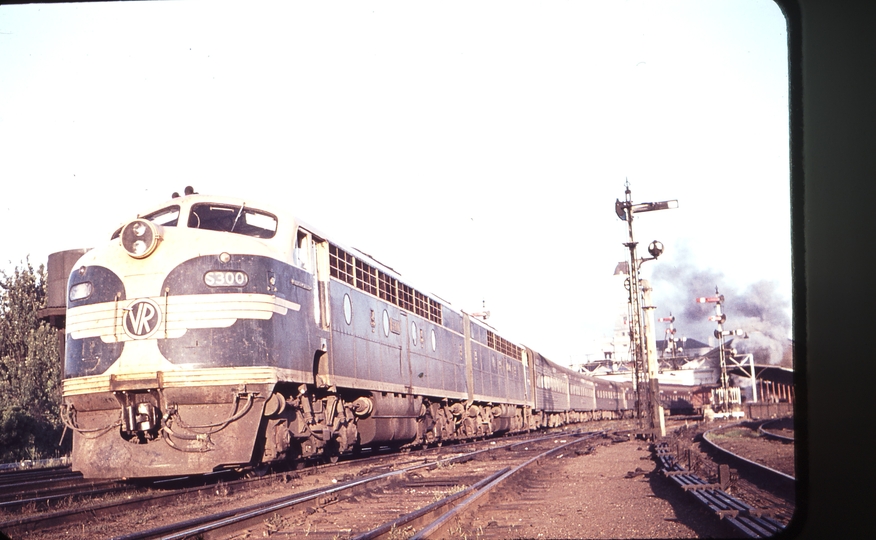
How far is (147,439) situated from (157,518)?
5.16ft

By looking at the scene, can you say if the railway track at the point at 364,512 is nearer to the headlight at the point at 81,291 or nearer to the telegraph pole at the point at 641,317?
the headlight at the point at 81,291

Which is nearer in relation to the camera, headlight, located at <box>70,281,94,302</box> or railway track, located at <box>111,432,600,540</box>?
railway track, located at <box>111,432,600,540</box>

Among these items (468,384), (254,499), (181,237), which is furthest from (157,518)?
(468,384)

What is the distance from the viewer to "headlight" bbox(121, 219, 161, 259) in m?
10.4

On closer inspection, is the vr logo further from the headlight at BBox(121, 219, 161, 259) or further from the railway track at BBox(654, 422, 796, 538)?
the railway track at BBox(654, 422, 796, 538)

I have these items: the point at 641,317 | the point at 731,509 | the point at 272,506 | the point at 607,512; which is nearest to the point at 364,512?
the point at 272,506

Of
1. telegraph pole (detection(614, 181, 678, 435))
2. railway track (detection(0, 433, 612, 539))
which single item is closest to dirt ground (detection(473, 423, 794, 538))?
railway track (detection(0, 433, 612, 539))

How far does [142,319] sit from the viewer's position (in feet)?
33.6

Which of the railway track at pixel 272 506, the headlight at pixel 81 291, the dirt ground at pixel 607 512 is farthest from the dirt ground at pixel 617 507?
the headlight at pixel 81 291

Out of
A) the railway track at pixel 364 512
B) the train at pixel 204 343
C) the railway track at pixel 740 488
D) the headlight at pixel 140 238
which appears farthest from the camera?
the headlight at pixel 140 238

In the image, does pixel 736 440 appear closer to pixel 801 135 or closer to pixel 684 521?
pixel 684 521

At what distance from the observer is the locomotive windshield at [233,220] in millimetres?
11234

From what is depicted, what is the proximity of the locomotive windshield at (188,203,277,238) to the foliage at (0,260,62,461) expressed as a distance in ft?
54.6

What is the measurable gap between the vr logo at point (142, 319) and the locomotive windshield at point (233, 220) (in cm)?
139
